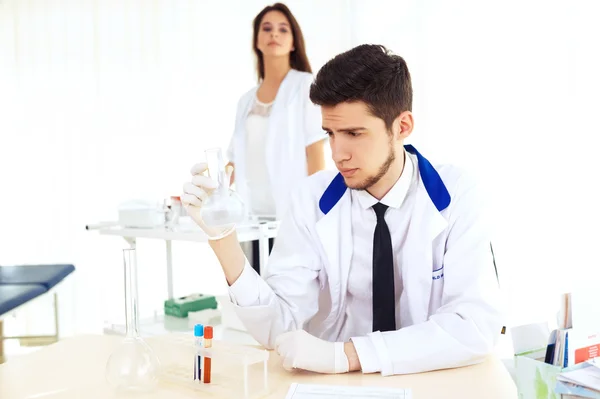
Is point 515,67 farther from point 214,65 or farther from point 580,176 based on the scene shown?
point 214,65

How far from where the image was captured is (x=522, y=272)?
8.90 feet

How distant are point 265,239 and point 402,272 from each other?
3.28 ft

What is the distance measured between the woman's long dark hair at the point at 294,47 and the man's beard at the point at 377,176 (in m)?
1.30

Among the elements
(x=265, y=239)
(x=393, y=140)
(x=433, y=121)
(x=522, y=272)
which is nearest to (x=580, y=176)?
(x=522, y=272)

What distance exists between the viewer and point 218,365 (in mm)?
984

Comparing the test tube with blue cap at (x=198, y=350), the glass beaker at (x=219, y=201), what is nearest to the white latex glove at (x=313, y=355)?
the test tube with blue cap at (x=198, y=350)

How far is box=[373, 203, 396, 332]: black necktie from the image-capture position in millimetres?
1175

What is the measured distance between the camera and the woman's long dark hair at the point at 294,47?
238 cm

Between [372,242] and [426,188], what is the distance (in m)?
0.17

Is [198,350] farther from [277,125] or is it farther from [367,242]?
[277,125]

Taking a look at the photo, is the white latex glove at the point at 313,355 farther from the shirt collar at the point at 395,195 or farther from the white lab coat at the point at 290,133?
the white lab coat at the point at 290,133

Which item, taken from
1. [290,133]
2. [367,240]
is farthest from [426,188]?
[290,133]

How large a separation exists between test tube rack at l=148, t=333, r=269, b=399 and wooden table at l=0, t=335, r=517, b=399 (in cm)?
3

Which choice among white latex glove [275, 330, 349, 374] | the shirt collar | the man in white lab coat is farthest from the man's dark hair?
white latex glove [275, 330, 349, 374]
